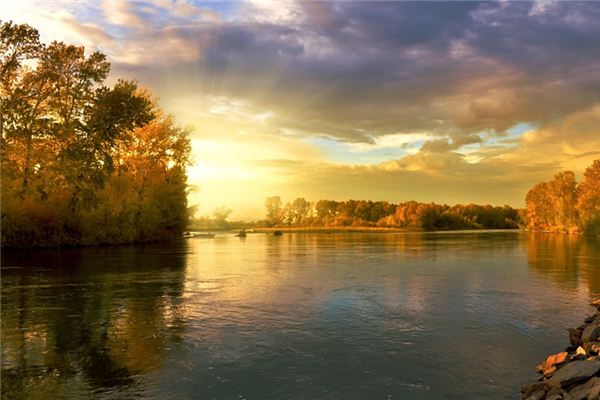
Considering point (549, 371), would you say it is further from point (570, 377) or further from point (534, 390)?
point (534, 390)

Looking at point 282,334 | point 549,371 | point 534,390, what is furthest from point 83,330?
point 549,371

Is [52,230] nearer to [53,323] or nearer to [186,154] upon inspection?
[186,154]

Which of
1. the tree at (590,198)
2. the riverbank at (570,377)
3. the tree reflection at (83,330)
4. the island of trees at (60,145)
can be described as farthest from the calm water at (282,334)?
the tree at (590,198)

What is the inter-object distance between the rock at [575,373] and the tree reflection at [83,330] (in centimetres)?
1147

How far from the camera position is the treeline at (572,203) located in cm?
12925

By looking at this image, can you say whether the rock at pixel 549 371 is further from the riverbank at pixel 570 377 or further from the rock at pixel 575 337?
the rock at pixel 575 337

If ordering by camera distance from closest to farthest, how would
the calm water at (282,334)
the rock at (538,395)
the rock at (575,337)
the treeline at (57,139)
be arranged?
the rock at (538,395)
the calm water at (282,334)
the rock at (575,337)
the treeline at (57,139)

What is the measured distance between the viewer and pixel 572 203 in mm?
162000

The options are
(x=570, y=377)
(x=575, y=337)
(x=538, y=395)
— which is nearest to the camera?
(x=538, y=395)

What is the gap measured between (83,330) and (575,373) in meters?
17.8

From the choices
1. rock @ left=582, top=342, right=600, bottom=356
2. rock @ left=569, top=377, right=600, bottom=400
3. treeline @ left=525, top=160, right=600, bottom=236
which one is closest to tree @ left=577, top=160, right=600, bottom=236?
treeline @ left=525, top=160, right=600, bottom=236

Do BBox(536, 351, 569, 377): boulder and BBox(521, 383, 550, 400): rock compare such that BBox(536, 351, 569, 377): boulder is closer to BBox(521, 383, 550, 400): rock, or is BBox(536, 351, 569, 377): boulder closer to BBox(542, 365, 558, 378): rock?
BBox(542, 365, 558, 378): rock

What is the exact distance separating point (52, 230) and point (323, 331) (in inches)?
2417

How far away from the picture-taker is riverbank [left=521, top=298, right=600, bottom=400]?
1119 centimetres
